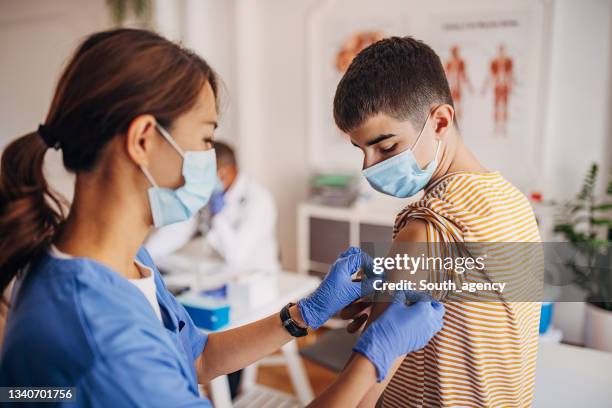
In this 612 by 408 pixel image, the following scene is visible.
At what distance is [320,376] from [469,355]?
2036 mm

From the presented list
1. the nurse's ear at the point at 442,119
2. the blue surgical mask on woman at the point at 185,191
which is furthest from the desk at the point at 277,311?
the nurse's ear at the point at 442,119

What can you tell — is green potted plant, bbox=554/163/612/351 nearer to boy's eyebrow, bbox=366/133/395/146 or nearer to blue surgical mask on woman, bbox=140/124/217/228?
boy's eyebrow, bbox=366/133/395/146

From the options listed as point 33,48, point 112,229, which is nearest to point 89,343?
point 112,229

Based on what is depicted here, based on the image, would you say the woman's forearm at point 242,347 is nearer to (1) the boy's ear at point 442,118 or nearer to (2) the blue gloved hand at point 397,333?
(2) the blue gloved hand at point 397,333

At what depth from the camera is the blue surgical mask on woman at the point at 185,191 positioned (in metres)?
0.86

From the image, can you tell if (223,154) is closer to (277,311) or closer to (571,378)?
(277,311)

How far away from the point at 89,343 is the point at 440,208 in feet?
2.06

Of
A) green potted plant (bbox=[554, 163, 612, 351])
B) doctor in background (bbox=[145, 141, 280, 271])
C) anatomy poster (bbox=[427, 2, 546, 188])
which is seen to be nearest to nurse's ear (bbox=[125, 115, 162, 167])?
doctor in background (bbox=[145, 141, 280, 271])

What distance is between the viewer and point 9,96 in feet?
15.3

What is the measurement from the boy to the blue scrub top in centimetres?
40

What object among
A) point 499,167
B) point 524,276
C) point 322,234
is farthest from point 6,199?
point 499,167

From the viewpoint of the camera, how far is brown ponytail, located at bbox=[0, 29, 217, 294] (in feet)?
2.47

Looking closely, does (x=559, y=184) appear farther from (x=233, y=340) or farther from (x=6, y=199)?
(x=6, y=199)

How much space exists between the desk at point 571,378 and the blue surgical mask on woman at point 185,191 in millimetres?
939
